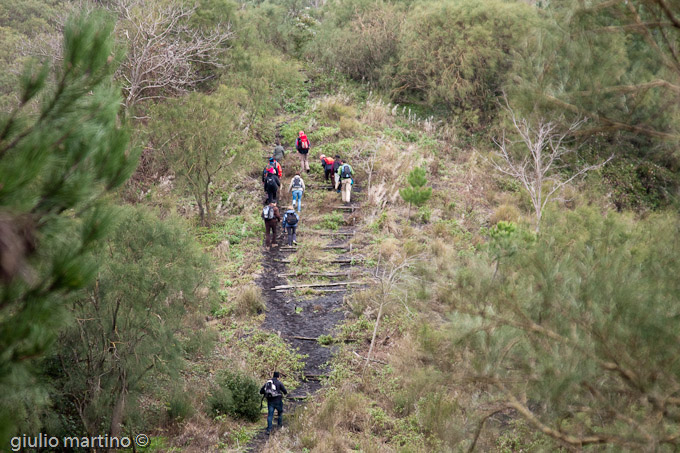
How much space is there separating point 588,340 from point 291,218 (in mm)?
11485

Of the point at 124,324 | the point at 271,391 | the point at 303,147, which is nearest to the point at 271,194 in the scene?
the point at 303,147

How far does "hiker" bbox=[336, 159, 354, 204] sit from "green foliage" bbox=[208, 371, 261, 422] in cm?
901

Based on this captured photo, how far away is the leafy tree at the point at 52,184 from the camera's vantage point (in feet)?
11.4

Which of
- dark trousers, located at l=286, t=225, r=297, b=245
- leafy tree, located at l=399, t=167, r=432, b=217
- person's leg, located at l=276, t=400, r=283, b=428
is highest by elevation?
leafy tree, located at l=399, t=167, r=432, b=217

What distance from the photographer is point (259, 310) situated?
1323 cm

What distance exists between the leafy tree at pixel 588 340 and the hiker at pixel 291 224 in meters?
10.2

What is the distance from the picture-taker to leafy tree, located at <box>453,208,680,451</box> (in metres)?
4.37

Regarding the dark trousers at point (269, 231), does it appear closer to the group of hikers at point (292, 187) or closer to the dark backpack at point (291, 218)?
the group of hikers at point (292, 187)

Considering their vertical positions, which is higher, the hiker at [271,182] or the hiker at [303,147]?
the hiker at [303,147]

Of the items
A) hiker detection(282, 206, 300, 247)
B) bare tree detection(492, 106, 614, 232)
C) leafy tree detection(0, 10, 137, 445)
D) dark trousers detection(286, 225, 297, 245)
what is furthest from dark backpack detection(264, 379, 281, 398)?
bare tree detection(492, 106, 614, 232)

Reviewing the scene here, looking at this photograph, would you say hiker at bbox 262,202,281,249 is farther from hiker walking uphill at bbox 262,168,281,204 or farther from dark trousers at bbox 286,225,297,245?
hiker walking uphill at bbox 262,168,281,204

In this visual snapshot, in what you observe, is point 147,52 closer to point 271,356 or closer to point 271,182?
point 271,182

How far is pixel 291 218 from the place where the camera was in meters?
15.5

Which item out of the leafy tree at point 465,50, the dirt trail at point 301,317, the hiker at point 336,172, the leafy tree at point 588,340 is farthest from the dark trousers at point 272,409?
the leafy tree at point 465,50
